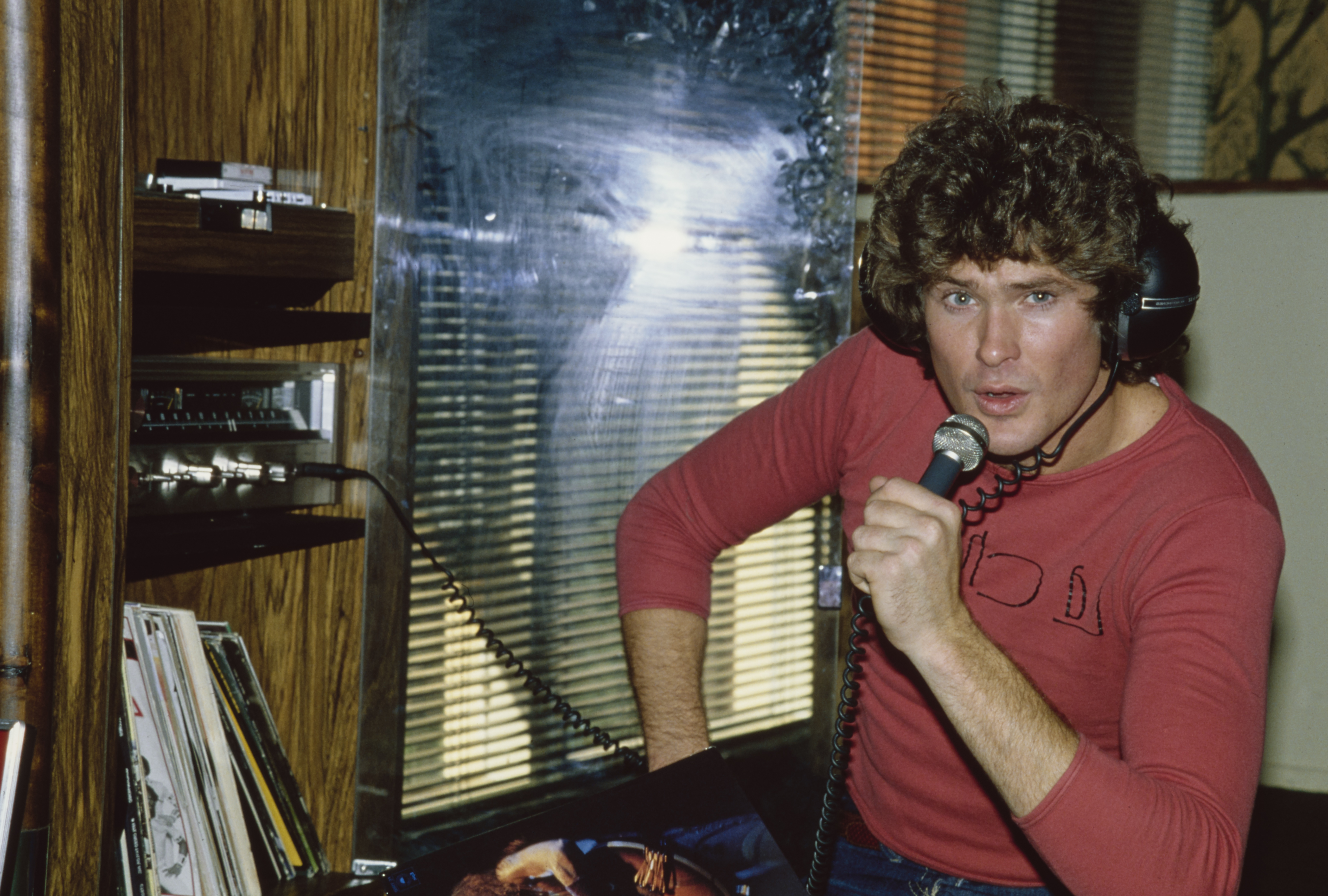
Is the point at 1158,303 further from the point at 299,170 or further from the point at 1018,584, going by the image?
the point at 299,170

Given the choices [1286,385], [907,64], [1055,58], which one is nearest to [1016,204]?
[1286,385]

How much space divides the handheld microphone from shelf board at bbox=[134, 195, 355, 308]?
78 centimetres

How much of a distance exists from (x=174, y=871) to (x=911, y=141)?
115 centimetres

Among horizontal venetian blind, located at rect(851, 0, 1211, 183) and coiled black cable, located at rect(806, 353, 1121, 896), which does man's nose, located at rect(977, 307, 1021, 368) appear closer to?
coiled black cable, located at rect(806, 353, 1121, 896)

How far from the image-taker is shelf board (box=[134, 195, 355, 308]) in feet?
3.73

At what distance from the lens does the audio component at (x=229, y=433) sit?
1197mm


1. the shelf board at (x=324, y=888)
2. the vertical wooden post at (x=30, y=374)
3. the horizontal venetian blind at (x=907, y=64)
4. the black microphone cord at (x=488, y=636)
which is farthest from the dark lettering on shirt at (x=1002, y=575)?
the horizontal venetian blind at (x=907, y=64)

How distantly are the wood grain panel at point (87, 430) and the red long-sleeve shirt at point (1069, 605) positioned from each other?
719mm

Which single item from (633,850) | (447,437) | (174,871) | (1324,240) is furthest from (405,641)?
(1324,240)

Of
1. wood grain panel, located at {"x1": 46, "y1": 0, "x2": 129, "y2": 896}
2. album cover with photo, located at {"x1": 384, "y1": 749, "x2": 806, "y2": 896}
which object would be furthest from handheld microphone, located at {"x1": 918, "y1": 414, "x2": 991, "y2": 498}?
wood grain panel, located at {"x1": 46, "y1": 0, "x2": 129, "y2": 896}

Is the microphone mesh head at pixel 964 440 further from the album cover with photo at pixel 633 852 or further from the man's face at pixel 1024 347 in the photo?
the album cover with photo at pixel 633 852

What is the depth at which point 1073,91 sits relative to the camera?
2889mm

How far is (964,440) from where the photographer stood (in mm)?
Answer: 986

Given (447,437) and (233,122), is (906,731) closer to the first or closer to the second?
(447,437)
